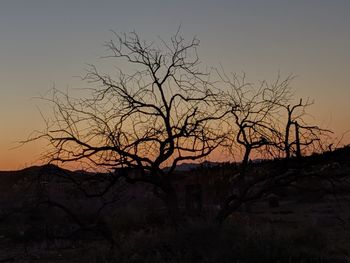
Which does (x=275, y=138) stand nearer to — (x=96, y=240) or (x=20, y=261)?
(x=20, y=261)

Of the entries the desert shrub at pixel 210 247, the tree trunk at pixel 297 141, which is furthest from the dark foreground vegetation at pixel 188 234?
the tree trunk at pixel 297 141

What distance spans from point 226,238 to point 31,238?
565 inches

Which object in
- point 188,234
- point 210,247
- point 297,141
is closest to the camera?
point 210,247

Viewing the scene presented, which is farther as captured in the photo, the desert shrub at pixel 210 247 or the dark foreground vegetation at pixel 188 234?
the dark foreground vegetation at pixel 188 234

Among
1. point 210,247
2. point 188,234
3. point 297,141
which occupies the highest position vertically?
point 297,141

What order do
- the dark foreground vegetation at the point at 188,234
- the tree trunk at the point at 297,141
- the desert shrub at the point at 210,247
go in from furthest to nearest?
the tree trunk at the point at 297,141 → the dark foreground vegetation at the point at 188,234 → the desert shrub at the point at 210,247

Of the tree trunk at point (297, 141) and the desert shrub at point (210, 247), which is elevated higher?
the tree trunk at point (297, 141)

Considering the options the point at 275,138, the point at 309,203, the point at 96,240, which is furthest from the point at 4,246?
→ the point at 309,203

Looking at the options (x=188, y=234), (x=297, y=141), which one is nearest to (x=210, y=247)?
(x=188, y=234)

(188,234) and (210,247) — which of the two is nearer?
(210,247)

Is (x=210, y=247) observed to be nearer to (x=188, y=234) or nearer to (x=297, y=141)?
(x=188, y=234)

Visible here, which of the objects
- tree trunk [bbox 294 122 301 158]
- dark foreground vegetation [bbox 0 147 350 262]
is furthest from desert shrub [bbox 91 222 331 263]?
tree trunk [bbox 294 122 301 158]

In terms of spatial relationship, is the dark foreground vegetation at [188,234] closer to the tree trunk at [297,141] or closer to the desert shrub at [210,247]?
the desert shrub at [210,247]

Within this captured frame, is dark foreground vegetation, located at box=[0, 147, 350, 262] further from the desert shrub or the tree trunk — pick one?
the tree trunk
